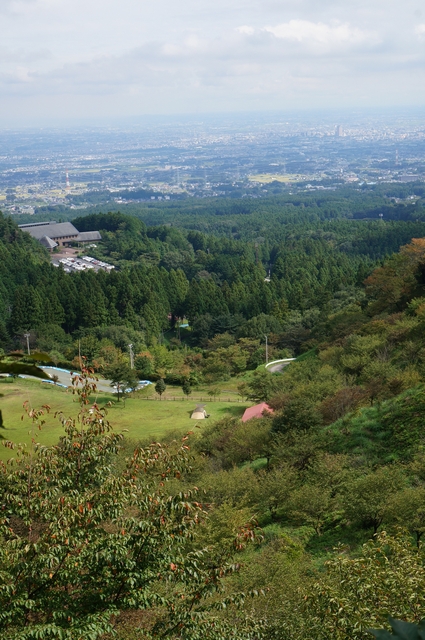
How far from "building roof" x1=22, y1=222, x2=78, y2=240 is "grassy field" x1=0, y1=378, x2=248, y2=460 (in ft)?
150

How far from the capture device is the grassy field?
2475 centimetres

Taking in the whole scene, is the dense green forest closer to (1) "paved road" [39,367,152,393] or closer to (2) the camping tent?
(1) "paved road" [39,367,152,393]

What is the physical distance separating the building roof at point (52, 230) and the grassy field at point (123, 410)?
45.8 meters

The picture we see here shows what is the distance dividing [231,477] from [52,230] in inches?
2620

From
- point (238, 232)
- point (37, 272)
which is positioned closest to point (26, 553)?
point (37, 272)

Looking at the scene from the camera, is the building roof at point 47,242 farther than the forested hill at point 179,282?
Yes

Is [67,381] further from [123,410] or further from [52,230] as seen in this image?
[52,230]

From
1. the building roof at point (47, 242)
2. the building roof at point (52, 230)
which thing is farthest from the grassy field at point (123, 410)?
the building roof at point (52, 230)

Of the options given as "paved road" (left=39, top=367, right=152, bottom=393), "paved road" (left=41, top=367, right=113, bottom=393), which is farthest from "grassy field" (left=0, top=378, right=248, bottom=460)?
"paved road" (left=41, top=367, right=113, bottom=393)

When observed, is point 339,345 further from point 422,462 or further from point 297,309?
point 297,309

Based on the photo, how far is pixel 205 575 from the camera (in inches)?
237

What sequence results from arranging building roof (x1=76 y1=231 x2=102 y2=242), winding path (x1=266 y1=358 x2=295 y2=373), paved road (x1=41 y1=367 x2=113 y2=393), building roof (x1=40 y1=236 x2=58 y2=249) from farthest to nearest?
building roof (x1=76 y1=231 x2=102 y2=242), building roof (x1=40 y1=236 x2=58 y2=249), winding path (x1=266 y1=358 x2=295 y2=373), paved road (x1=41 y1=367 x2=113 y2=393)

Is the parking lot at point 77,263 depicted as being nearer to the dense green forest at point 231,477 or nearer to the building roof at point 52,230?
the building roof at point 52,230

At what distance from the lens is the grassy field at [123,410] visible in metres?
24.8
